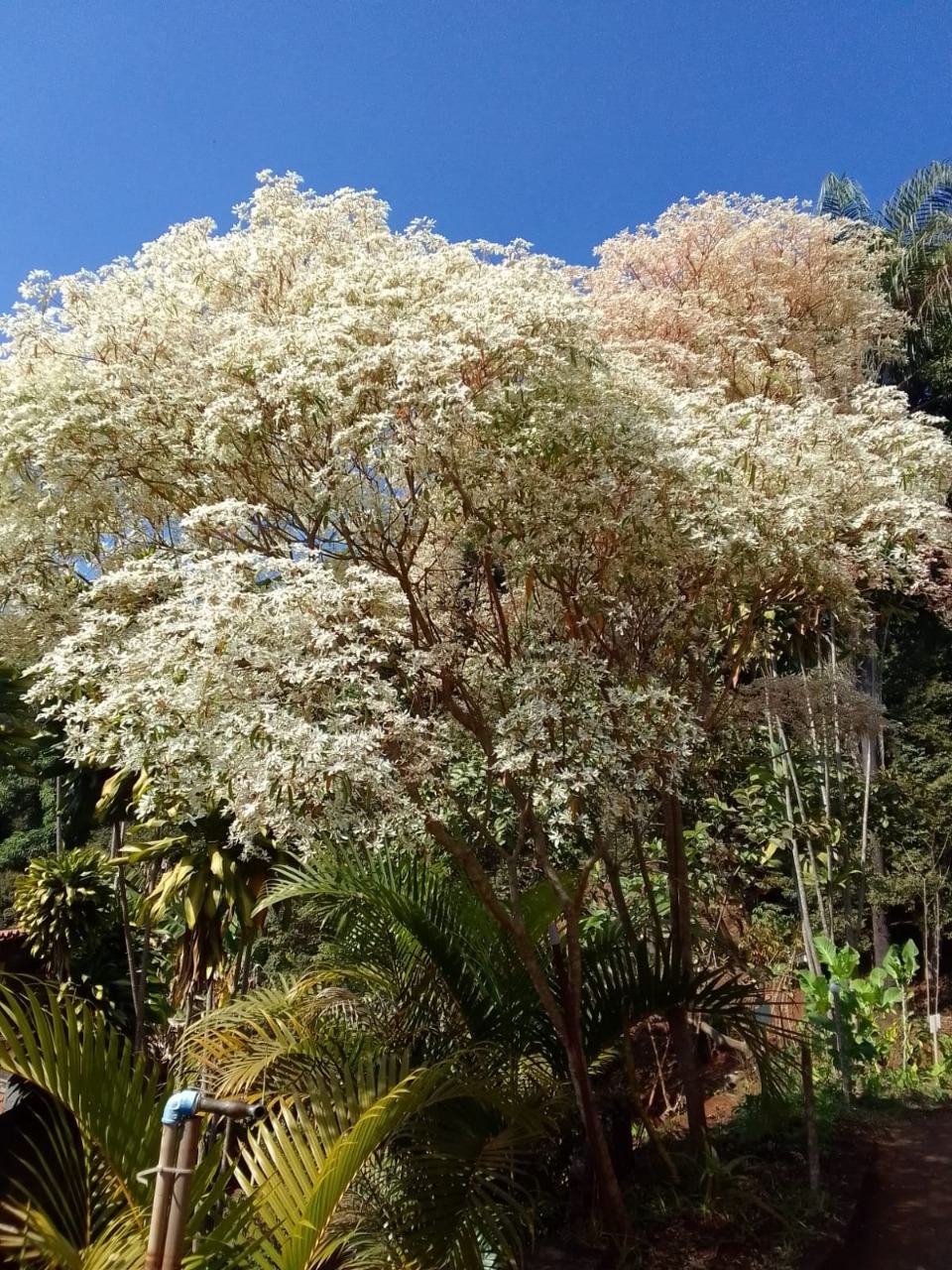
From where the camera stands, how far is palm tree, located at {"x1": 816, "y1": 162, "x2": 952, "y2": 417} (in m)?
12.6

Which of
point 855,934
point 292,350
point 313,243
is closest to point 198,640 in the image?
point 292,350

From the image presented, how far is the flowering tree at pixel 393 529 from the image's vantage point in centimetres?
357

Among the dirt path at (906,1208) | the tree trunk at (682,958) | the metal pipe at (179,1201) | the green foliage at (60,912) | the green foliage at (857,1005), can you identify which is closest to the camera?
the metal pipe at (179,1201)

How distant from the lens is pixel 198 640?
3463 millimetres

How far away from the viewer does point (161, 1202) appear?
184 cm

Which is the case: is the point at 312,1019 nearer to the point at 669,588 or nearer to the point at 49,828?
the point at 669,588

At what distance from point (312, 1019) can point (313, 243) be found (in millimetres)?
4039

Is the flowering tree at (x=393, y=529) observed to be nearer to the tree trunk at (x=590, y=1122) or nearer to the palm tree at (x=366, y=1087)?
the tree trunk at (x=590, y=1122)

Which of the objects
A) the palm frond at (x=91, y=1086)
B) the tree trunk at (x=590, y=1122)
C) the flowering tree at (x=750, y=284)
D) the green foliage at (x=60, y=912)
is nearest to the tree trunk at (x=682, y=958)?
the tree trunk at (x=590, y=1122)

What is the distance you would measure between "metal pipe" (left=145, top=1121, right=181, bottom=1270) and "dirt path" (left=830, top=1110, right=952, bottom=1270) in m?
3.82

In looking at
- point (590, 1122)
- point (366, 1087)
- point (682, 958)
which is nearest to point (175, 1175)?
point (366, 1087)

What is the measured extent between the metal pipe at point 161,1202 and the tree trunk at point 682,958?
3196mm

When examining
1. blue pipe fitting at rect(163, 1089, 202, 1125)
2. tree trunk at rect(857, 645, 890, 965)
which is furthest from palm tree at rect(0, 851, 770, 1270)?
tree trunk at rect(857, 645, 890, 965)

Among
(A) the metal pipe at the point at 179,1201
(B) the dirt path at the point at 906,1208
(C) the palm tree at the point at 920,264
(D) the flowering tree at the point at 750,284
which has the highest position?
(C) the palm tree at the point at 920,264
